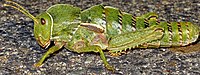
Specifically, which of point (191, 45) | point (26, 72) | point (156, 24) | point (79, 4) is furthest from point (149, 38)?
point (79, 4)

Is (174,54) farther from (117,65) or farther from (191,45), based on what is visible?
(117,65)

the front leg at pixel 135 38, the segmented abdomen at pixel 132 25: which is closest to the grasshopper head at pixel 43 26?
the segmented abdomen at pixel 132 25

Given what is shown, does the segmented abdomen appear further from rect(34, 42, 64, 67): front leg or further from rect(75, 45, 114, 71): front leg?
rect(34, 42, 64, 67): front leg

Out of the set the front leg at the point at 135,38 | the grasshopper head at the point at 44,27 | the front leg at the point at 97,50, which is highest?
the grasshopper head at the point at 44,27

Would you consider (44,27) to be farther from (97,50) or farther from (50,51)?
(97,50)

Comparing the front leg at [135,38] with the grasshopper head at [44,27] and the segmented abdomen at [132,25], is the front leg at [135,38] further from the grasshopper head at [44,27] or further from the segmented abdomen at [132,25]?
the grasshopper head at [44,27]

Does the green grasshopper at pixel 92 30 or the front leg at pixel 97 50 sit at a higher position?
the green grasshopper at pixel 92 30

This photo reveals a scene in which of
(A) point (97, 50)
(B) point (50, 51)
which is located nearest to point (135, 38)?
(A) point (97, 50)
